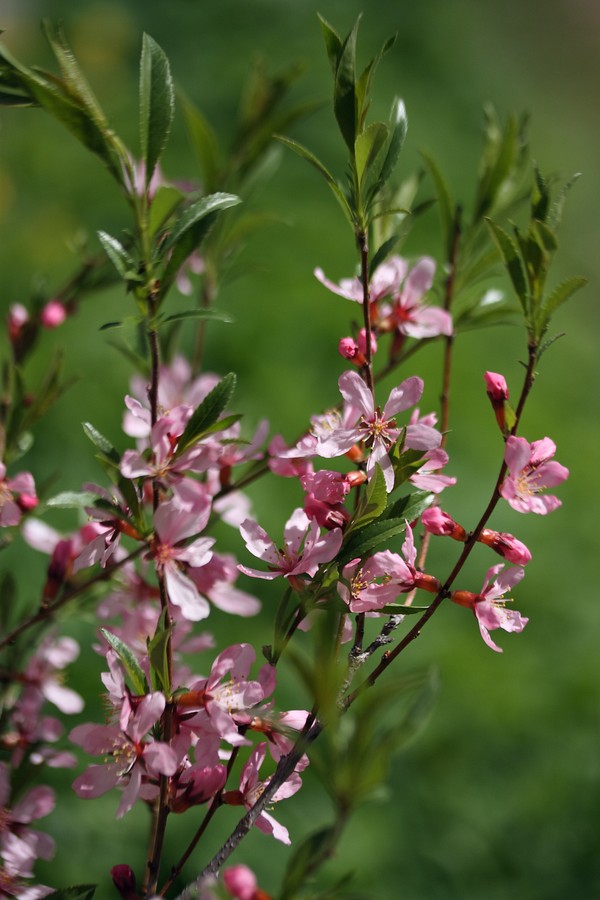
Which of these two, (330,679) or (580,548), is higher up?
(330,679)

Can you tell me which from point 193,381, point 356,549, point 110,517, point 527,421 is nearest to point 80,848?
point 193,381

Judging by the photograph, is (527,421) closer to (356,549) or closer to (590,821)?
(590,821)

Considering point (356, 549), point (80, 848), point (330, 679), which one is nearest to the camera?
point (330, 679)

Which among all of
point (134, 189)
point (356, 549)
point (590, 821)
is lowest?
point (590, 821)

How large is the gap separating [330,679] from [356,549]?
0.44 ft

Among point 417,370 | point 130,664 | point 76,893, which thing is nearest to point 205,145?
point 130,664

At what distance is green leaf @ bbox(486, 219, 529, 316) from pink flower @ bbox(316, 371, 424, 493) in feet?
0.31

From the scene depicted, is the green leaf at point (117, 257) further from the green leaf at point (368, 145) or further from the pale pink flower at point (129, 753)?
the pale pink flower at point (129, 753)

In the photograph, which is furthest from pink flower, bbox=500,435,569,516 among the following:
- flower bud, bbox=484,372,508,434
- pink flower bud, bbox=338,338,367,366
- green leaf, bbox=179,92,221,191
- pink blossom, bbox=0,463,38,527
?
green leaf, bbox=179,92,221,191

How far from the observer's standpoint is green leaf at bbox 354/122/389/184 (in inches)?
27.6

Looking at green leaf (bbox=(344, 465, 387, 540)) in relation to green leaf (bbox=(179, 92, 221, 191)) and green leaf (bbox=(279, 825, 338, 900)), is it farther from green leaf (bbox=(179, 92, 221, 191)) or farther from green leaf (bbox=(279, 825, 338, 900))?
green leaf (bbox=(179, 92, 221, 191))

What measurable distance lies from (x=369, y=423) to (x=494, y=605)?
165 mm

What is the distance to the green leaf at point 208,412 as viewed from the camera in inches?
27.6

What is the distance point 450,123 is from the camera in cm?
499
